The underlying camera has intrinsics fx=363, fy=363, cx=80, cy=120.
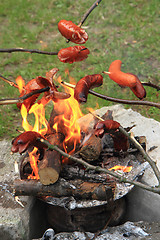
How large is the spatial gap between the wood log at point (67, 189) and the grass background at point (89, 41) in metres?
1.79

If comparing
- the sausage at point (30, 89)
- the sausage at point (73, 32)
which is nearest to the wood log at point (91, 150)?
the sausage at point (30, 89)

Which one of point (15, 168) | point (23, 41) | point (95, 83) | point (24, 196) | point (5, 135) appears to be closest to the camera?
point (95, 83)

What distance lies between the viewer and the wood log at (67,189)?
252cm

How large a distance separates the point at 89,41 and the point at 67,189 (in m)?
3.87

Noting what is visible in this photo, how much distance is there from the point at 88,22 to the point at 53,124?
12.9 feet

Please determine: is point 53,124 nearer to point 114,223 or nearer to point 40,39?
point 114,223

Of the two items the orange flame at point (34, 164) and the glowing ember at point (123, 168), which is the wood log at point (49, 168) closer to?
the orange flame at point (34, 164)

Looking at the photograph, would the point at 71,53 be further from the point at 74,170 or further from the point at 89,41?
the point at 89,41

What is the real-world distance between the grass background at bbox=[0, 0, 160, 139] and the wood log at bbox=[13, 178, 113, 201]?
5.88 ft

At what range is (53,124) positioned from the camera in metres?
A: 2.98

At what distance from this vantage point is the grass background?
16.4 ft

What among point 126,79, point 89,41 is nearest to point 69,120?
point 126,79

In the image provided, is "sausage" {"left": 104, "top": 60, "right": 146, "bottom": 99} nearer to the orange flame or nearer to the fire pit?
the fire pit

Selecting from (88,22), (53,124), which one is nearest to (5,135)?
(53,124)
